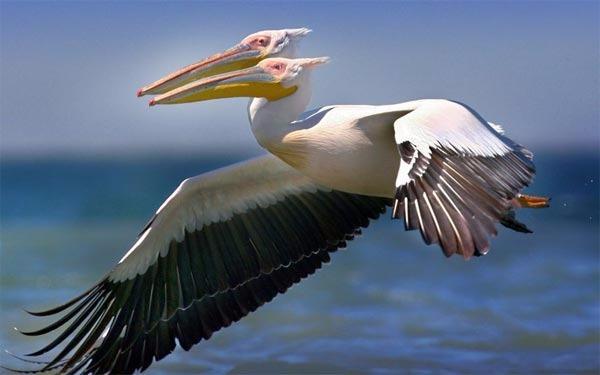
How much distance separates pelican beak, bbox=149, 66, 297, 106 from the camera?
6355mm

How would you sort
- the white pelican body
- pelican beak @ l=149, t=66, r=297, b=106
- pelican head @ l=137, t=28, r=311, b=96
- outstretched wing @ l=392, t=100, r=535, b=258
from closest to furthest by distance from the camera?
1. outstretched wing @ l=392, t=100, r=535, b=258
2. the white pelican body
3. pelican beak @ l=149, t=66, r=297, b=106
4. pelican head @ l=137, t=28, r=311, b=96

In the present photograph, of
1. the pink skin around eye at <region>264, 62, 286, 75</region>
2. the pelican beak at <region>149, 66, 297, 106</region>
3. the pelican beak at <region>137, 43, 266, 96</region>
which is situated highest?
the pelican beak at <region>137, 43, 266, 96</region>

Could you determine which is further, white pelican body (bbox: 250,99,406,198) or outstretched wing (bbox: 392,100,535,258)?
white pelican body (bbox: 250,99,406,198)

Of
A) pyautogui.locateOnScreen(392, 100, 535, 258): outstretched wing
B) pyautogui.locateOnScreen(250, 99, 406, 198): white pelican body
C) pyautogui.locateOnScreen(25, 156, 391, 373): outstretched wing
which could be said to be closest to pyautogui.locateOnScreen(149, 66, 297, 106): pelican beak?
pyautogui.locateOnScreen(250, 99, 406, 198): white pelican body

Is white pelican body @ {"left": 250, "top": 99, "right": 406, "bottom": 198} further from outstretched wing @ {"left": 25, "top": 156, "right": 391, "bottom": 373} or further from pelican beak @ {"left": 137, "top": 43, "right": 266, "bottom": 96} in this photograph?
pelican beak @ {"left": 137, "top": 43, "right": 266, "bottom": 96}

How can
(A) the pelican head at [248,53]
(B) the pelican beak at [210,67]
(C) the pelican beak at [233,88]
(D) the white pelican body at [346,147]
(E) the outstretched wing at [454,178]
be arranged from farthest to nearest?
(A) the pelican head at [248,53] < (B) the pelican beak at [210,67] < (C) the pelican beak at [233,88] < (D) the white pelican body at [346,147] < (E) the outstretched wing at [454,178]

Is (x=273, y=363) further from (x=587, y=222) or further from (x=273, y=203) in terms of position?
(x=587, y=222)

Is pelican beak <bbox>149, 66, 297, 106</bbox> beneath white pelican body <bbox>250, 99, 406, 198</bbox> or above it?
above

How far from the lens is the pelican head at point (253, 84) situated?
6.36 m

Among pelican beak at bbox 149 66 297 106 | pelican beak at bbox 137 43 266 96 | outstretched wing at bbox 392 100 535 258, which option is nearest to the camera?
outstretched wing at bbox 392 100 535 258

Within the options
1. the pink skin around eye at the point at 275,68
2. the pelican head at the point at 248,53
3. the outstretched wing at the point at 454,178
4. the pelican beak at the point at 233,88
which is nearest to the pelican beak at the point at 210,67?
the pelican head at the point at 248,53

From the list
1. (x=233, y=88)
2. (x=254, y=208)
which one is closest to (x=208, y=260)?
Answer: (x=254, y=208)

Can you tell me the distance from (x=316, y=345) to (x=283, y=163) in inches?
146

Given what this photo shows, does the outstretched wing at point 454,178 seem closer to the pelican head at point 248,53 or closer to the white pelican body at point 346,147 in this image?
the white pelican body at point 346,147
